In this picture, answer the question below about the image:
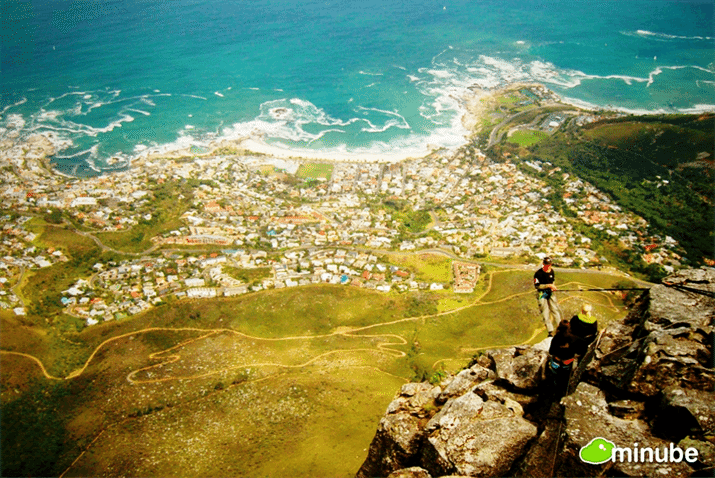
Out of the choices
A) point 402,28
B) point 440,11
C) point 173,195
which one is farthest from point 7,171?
point 440,11

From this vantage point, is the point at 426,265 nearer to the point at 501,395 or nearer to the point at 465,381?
the point at 465,381

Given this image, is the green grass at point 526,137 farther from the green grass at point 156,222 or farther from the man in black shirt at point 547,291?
the man in black shirt at point 547,291

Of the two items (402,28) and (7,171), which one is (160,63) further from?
(402,28)

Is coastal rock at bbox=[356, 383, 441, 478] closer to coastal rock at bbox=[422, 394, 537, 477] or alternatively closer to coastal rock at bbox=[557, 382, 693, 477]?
coastal rock at bbox=[422, 394, 537, 477]

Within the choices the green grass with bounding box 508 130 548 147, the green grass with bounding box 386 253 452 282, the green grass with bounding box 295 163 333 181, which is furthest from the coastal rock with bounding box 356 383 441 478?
the green grass with bounding box 508 130 548 147

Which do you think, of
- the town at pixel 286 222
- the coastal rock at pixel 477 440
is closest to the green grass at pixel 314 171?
the town at pixel 286 222
